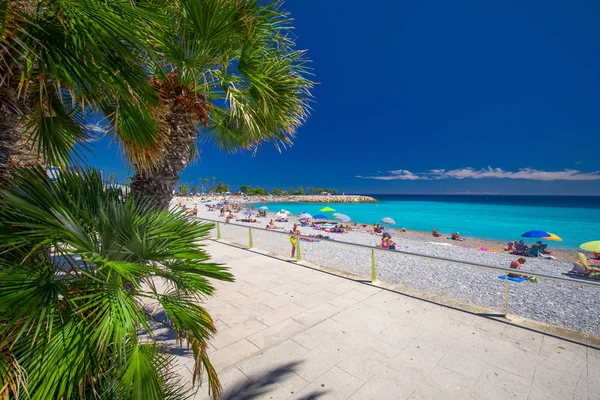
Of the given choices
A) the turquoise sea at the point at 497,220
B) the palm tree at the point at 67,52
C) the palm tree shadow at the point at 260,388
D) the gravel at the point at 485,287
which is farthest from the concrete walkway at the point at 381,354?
the turquoise sea at the point at 497,220

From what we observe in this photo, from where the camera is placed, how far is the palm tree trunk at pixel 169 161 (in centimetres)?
311

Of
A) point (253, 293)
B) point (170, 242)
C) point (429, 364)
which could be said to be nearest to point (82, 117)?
point (170, 242)

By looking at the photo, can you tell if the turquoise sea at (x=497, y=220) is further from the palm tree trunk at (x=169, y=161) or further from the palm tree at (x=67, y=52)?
the palm tree at (x=67, y=52)

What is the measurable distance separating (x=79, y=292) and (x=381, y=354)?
294cm

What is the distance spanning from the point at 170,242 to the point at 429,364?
9.62ft

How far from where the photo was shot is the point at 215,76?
3.42 m

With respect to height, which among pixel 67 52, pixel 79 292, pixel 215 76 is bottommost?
pixel 79 292

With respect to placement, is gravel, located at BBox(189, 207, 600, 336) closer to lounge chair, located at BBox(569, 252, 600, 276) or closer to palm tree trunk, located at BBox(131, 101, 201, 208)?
lounge chair, located at BBox(569, 252, 600, 276)

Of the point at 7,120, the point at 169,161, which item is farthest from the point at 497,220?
the point at 7,120

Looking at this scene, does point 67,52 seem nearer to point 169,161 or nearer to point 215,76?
point 169,161

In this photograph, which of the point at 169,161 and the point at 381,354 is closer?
the point at 381,354

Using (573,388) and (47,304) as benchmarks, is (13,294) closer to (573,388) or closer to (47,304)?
(47,304)

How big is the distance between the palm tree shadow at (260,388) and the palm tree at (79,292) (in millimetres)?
737

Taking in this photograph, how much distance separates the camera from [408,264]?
9.05 meters
